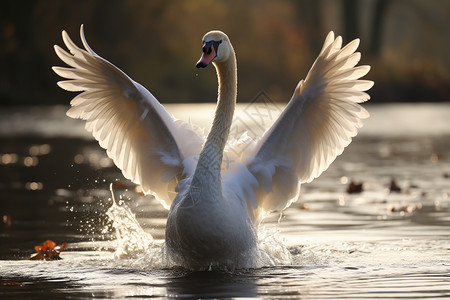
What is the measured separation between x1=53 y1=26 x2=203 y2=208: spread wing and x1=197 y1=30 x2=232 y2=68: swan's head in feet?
3.19

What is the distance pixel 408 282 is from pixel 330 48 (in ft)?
7.80

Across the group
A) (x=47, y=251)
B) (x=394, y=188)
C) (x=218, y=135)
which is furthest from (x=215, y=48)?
(x=394, y=188)

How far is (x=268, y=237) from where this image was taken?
25.6 feet

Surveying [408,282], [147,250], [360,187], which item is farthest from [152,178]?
[360,187]

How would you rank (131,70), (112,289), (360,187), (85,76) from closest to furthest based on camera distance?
(112,289) < (85,76) < (360,187) < (131,70)

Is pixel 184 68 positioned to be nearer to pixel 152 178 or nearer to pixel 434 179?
pixel 434 179

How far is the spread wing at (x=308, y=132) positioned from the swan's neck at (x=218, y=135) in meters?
0.43

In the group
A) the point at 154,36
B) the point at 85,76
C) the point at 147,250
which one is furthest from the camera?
the point at 154,36

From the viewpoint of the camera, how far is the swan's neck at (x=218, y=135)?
6.77 meters

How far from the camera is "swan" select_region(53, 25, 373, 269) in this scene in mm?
6820

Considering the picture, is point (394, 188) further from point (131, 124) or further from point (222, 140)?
point (222, 140)

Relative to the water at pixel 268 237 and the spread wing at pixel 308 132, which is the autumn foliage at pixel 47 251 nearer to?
the water at pixel 268 237

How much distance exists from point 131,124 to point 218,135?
137cm

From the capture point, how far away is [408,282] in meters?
6.14
